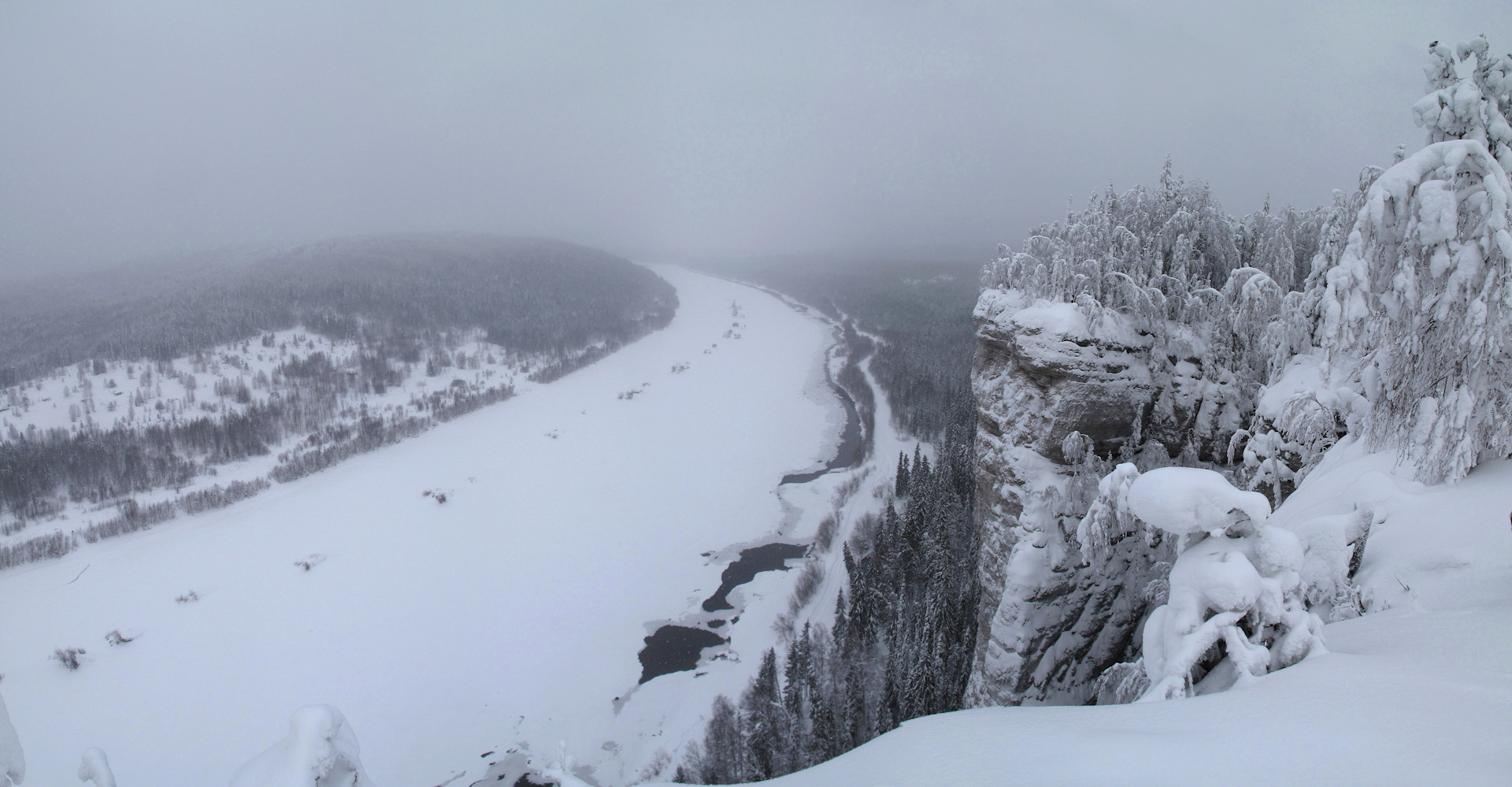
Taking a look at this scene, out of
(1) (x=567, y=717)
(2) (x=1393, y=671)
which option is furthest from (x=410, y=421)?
(2) (x=1393, y=671)

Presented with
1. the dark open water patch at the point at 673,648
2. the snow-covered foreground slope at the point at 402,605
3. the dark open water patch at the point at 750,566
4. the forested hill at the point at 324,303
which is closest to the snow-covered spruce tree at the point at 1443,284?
the snow-covered foreground slope at the point at 402,605

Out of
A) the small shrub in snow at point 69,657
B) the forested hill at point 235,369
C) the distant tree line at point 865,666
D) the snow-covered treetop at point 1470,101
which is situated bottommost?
the distant tree line at point 865,666

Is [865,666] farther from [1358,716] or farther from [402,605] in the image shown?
[1358,716]

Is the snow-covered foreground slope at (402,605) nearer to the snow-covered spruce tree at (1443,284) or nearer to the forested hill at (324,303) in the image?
the snow-covered spruce tree at (1443,284)

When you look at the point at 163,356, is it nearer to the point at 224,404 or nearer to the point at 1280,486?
the point at 224,404

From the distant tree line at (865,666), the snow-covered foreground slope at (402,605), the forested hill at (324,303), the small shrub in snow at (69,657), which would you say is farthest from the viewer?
the forested hill at (324,303)

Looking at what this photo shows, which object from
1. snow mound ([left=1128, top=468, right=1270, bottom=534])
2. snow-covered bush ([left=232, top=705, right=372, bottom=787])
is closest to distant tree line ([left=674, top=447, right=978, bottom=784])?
snow mound ([left=1128, top=468, right=1270, bottom=534])

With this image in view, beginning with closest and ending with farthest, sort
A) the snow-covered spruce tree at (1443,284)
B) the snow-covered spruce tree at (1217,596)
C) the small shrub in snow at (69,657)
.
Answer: the snow-covered spruce tree at (1217,596)
the snow-covered spruce tree at (1443,284)
the small shrub in snow at (69,657)

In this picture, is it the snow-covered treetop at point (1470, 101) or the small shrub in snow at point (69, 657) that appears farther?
the small shrub in snow at point (69, 657)

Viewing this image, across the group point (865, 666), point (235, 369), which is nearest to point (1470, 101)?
point (865, 666)
